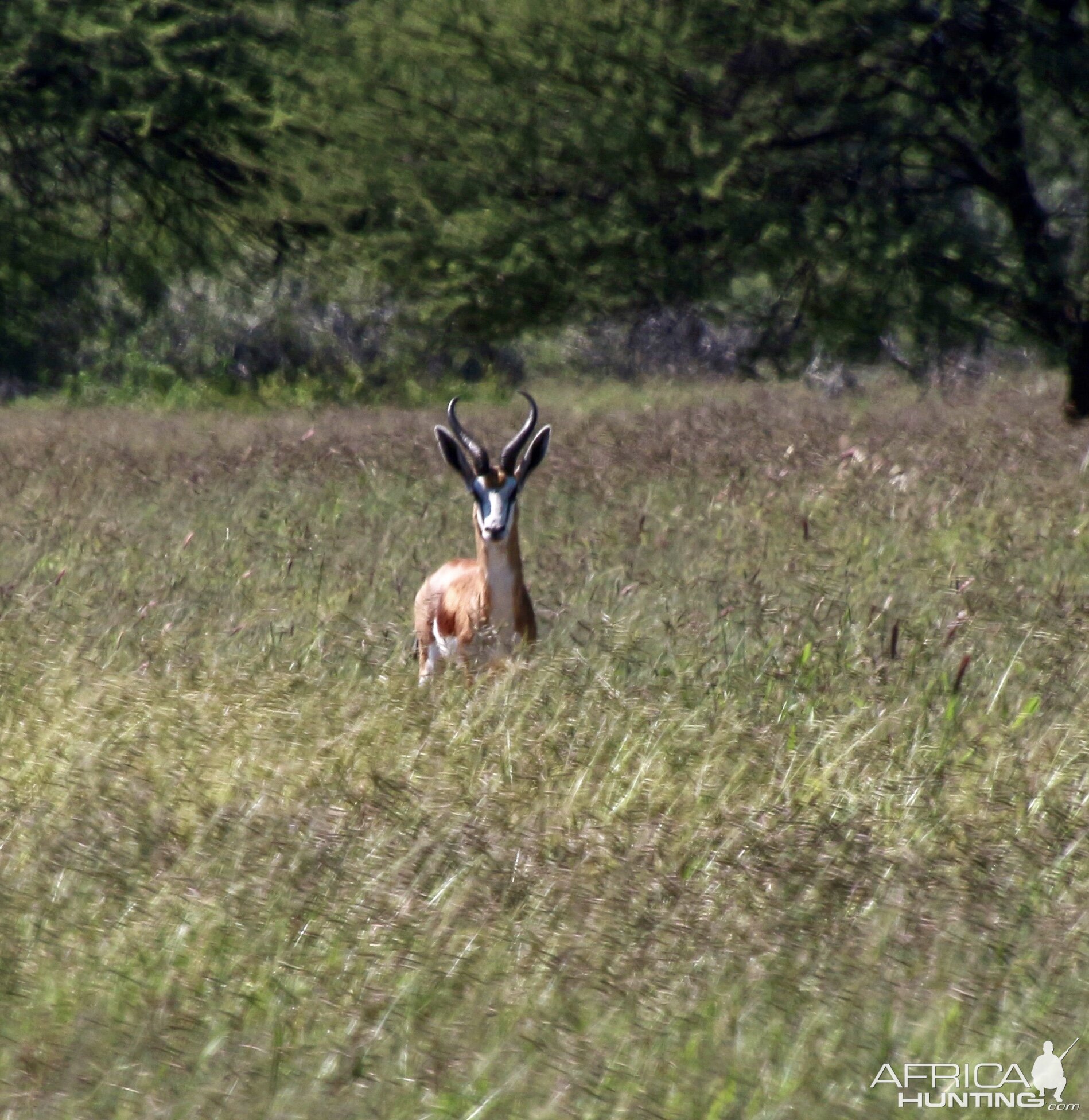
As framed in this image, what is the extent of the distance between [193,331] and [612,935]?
28870 mm

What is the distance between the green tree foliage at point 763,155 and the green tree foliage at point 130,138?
4.35m

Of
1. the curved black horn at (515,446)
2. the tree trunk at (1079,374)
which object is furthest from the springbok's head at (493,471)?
the tree trunk at (1079,374)

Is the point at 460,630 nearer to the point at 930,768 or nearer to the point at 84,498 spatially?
the point at 930,768

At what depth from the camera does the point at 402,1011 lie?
3.37 m

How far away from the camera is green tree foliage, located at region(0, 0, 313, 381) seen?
19641 millimetres

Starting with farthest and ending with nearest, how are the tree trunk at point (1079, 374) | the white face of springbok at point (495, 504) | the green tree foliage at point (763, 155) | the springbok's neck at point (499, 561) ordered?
the tree trunk at point (1079, 374) < the green tree foliage at point (763, 155) < the springbok's neck at point (499, 561) < the white face of springbok at point (495, 504)

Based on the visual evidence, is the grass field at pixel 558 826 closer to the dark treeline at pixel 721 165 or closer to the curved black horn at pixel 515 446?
the curved black horn at pixel 515 446

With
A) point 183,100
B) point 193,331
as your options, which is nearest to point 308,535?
point 183,100

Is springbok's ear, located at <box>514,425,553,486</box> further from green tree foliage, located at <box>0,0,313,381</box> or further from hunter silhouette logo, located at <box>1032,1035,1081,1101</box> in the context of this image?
green tree foliage, located at <box>0,0,313,381</box>

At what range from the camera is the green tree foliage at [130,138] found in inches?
773

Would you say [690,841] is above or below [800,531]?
above

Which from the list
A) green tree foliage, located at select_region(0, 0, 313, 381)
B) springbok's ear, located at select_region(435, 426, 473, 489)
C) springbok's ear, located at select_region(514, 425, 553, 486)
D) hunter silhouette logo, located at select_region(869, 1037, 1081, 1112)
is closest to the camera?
hunter silhouette logo, located at select_region(869, 1037, 1081, 1112)

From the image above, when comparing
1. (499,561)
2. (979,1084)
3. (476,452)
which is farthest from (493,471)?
(979,1084)

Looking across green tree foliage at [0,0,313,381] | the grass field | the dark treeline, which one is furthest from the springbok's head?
green tree foliage at [0,0,313,381]
